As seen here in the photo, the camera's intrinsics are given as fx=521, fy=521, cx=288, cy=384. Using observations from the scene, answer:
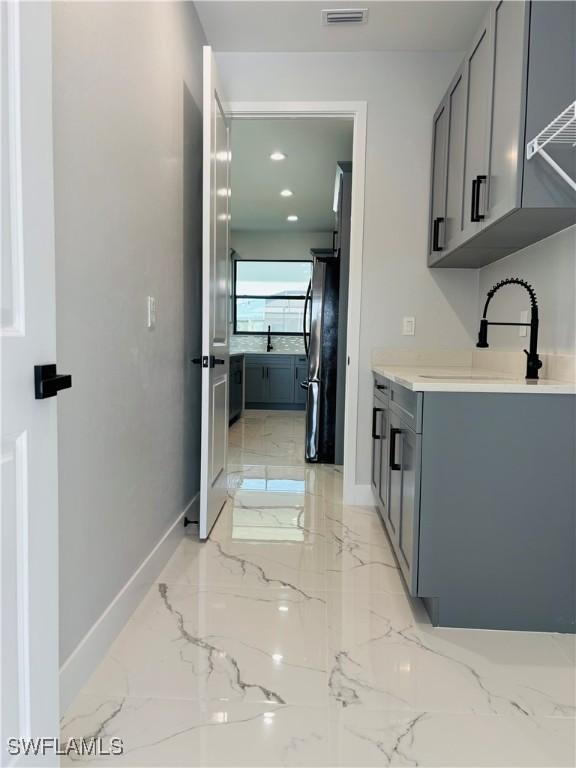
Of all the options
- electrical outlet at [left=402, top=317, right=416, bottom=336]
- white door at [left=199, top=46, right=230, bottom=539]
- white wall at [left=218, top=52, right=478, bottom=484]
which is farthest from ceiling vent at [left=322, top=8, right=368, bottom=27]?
electrical outlet at [left=402, top=317, right=416, bottom=336]

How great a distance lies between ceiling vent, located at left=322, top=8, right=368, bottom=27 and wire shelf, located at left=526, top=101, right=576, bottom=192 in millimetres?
1461

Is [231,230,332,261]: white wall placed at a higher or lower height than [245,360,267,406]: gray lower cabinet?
higher

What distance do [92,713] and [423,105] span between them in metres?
3.26

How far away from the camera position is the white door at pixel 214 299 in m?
2.43

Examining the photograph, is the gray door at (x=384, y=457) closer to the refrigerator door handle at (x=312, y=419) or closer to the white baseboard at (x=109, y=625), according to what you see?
the white baseboard at (x=109, y=625)

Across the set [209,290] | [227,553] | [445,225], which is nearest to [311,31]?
[445,225]

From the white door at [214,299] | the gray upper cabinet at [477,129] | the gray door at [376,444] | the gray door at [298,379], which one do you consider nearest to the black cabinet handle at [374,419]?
the gray door at [376,444]

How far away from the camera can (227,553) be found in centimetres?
243

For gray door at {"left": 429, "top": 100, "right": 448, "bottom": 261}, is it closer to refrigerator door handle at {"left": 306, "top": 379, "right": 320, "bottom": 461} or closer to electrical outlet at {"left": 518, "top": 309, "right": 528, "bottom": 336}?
electrical outlet at {"left": 518, "top": 309, "right": 528, "bottom": 336}

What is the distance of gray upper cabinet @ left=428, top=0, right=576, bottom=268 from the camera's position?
1666 mm

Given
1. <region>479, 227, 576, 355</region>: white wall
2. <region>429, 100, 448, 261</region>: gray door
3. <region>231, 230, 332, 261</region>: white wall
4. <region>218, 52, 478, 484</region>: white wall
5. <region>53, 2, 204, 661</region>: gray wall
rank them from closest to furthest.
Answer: <region>53, 2, 204, 661</region>: gray wall < <region>479, 227, 576, 355</region>: white wall < <region>429, 100, 448, 261</region>: gray door < <region>218, 52, 478, 484</region>: white wall < <region>231, 230, 332, 261</region>: white wall

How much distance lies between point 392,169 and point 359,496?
1972 mm

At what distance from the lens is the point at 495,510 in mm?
1791

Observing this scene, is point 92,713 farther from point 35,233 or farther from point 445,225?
point 445,225
